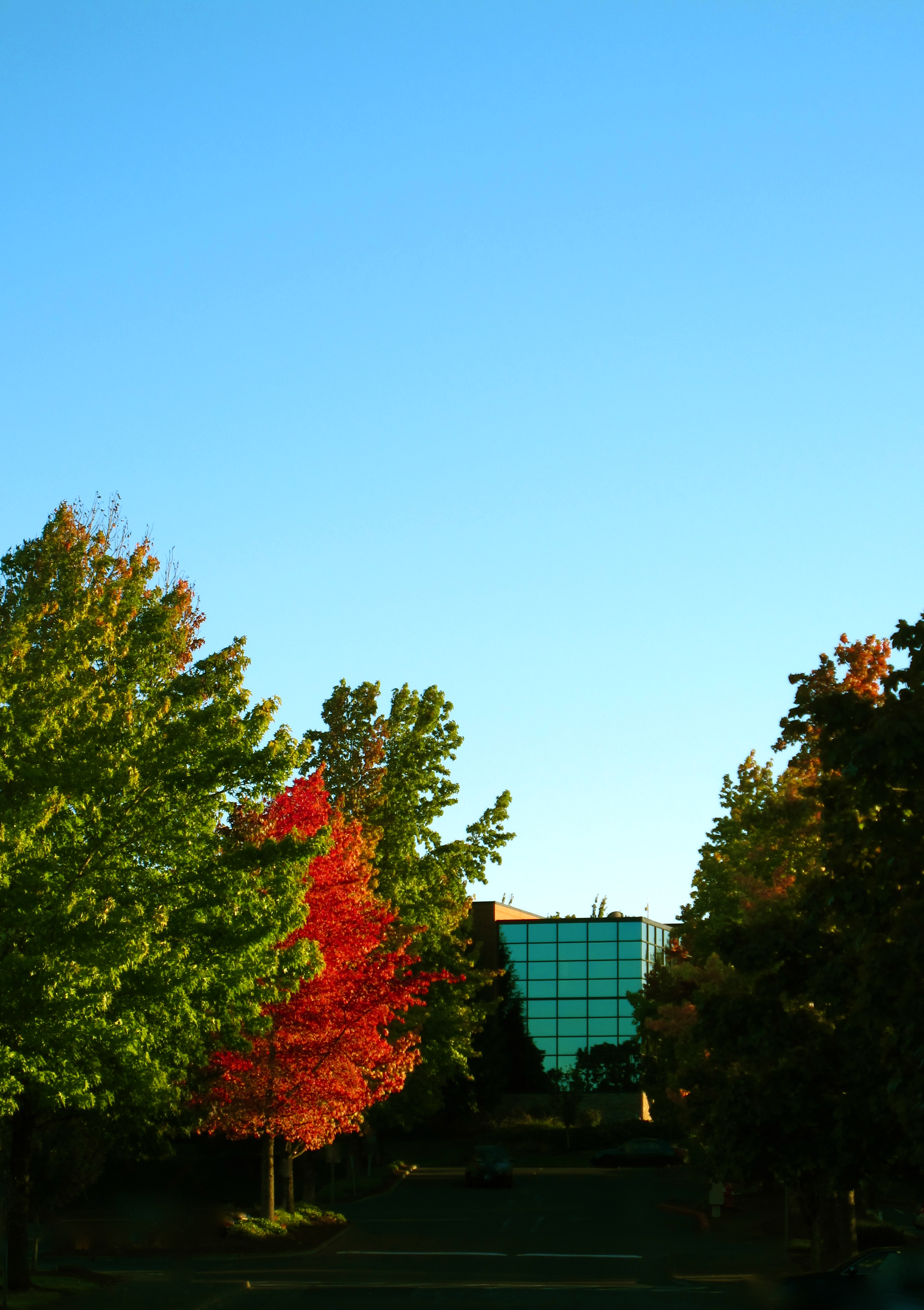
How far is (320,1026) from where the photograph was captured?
2691cm

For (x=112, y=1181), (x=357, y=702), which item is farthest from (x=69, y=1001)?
(x=112, y=1181)

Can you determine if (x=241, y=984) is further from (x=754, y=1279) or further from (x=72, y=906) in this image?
(x=754, y=1279)

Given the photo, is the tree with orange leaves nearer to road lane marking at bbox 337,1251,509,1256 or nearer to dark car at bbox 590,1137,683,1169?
road lane marking at bbox 337,1251,509,1256

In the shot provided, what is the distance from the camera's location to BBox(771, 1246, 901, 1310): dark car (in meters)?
14.7

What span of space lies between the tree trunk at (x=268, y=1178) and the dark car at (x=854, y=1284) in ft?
46.4

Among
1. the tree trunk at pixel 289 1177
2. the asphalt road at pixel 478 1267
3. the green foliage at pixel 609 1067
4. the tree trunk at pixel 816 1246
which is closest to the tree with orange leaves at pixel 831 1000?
the tree trunk at pixel 816 1246

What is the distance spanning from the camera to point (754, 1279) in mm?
20609

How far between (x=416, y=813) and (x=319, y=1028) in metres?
12.8

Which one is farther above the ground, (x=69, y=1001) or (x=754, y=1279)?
(x=69, y=1001)

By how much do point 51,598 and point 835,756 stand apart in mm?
13730

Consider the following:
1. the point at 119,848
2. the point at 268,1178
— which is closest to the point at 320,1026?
the point at 268,1178

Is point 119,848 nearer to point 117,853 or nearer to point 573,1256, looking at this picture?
point 117,853

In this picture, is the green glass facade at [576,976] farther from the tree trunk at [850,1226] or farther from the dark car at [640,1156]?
the tree trunk at [850,1226]

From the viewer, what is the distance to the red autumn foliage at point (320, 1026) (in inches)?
1049
